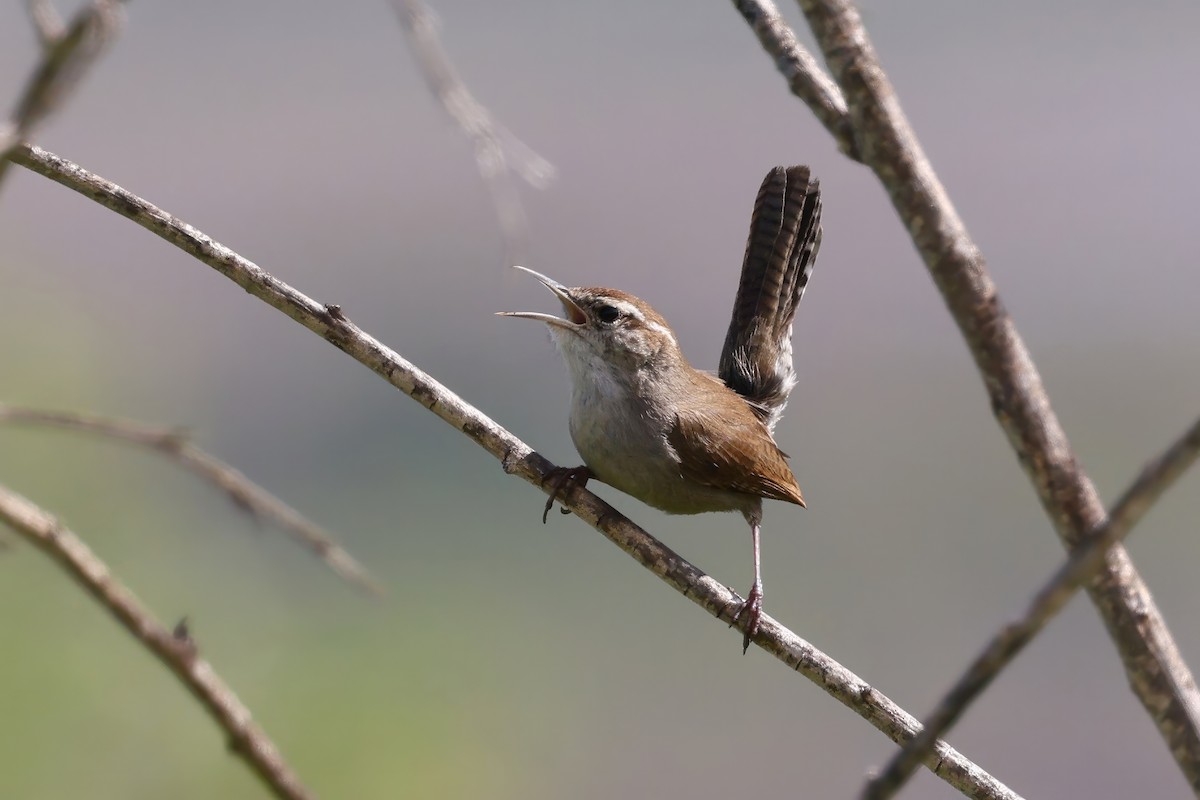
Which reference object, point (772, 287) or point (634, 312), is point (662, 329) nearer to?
point (634, 312)

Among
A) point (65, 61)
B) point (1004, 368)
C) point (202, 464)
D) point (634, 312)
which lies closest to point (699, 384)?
point (634, 312)

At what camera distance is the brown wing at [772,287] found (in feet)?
14.2

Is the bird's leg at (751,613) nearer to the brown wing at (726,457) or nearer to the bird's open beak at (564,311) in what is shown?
the brown wing at (726,457)

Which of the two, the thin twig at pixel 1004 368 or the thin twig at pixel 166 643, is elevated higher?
the thin twig at pixel 1004 368

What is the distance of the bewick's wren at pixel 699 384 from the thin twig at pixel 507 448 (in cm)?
41

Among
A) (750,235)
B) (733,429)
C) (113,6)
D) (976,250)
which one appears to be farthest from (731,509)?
(113,6)

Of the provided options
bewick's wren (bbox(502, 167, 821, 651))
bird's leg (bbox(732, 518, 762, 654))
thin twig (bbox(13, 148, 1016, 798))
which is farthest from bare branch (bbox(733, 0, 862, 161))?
bewick's wren (bbox(502, 167, 821, 651))

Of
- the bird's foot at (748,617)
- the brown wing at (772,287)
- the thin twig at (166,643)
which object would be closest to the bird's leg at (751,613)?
the bird's foot at (748,617)

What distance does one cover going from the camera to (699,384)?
14.0ft

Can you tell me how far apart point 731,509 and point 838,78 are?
2.82 m

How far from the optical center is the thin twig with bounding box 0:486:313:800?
1.13 meters

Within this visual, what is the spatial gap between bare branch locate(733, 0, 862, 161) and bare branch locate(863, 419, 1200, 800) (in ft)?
1.75

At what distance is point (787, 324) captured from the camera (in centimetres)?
468

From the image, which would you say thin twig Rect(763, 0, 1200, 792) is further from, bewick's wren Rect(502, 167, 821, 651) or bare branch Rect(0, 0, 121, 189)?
bewick's wren Rect(502, 167, 821, 651)
